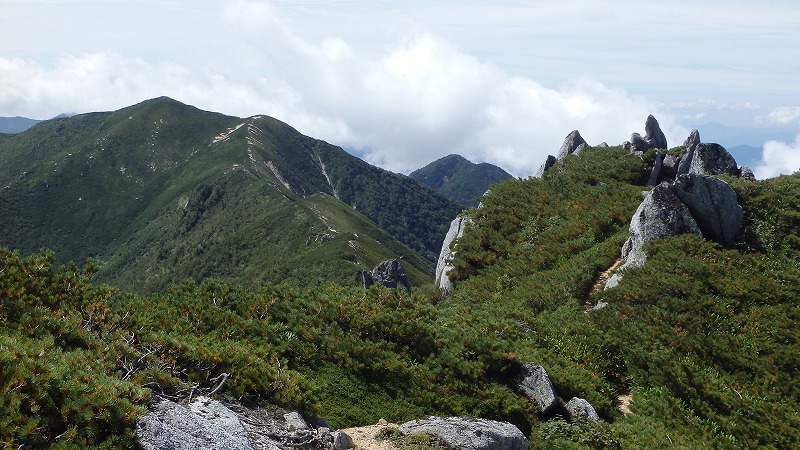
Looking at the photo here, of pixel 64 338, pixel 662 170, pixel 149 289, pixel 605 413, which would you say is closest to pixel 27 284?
pixel 64 338

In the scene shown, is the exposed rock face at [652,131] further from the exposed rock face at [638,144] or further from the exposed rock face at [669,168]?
the exposed rock face at [669,168]

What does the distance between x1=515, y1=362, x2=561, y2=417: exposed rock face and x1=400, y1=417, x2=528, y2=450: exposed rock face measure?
9.86ft

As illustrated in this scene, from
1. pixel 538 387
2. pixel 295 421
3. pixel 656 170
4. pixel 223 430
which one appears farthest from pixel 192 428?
pixel 656 170

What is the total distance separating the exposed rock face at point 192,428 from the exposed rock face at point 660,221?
23443 millimetres

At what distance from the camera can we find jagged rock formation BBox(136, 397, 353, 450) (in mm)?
8875

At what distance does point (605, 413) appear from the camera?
18.3 metres

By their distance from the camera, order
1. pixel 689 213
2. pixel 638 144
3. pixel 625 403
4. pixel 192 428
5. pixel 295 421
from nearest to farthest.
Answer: pixel 192 428, pixel 295 421, pixel 625 403, pixel 689 213, pixel 638 144

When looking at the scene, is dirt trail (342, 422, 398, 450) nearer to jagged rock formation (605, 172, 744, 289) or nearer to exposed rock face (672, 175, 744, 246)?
jagged rock formation (605, 172, 744, 289)

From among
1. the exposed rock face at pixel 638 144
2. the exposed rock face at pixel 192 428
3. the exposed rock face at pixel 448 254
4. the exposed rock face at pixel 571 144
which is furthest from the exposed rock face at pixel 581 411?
the exposed rock face at pixel 571 144

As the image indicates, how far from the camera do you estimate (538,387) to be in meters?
17.2

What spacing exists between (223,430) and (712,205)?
92.3ft

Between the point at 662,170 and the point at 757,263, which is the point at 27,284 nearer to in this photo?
the point at 757,263

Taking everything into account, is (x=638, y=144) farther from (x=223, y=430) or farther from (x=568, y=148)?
(x=223, y=430)

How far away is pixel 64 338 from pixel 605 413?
1661 cm
